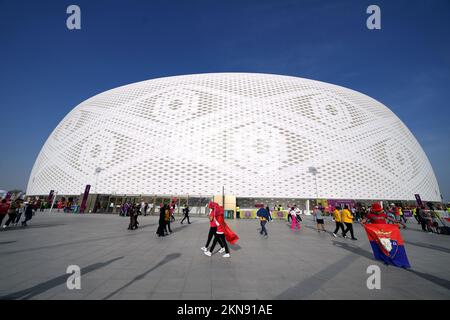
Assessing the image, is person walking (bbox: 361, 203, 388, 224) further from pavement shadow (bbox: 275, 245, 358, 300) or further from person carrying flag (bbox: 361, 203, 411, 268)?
pavement shadow (bbox: 275, 245, 358, 300)

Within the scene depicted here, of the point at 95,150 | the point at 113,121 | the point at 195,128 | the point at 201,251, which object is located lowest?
the point at 201,251

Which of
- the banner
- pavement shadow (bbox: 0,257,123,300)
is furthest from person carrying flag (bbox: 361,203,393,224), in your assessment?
pavement shadow (bbox: 0,257,123,300)

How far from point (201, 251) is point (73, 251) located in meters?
3.63

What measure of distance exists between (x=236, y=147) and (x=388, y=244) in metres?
23.1

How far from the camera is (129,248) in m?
5.98

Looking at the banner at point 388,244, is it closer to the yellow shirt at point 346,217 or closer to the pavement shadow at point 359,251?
the pavement shadow at point 359,251

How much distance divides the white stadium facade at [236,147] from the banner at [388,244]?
20.6m

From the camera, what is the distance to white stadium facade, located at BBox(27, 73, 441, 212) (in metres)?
26.4

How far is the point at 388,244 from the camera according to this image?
4688 millimetres

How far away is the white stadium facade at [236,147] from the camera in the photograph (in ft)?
86.6
